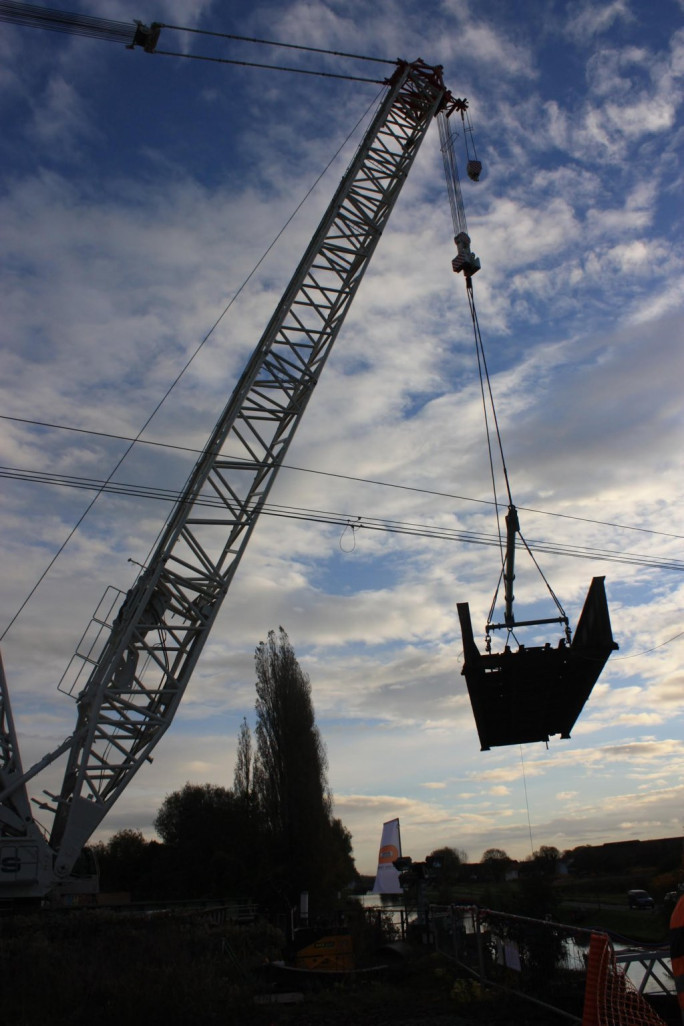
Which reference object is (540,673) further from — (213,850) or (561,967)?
(213,850)

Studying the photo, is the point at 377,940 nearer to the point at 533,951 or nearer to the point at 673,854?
the point at 533,951

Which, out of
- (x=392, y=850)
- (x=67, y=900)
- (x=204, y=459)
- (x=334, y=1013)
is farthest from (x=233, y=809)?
(x=334, y=1013)

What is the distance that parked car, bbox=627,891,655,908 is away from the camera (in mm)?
43781

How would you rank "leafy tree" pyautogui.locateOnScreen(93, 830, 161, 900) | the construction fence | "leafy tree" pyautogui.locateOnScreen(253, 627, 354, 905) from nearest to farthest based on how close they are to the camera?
the construction fence, "leafy tree" pyautogui.locateOnScreen(253, 627, 354, 905), "leafy tree" pyautogui.locateOnScreen(93, 830, 161, 900)

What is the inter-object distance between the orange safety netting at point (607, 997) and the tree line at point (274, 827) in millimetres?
30125

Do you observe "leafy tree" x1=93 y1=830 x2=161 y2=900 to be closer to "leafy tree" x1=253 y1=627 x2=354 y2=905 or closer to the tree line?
the tree line

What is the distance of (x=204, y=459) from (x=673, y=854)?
50554mm

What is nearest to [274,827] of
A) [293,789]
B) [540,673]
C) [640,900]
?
[293,789]

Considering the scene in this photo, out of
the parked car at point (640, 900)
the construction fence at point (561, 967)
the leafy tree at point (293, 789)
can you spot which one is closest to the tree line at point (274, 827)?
the leafy tree at point (293, 789)

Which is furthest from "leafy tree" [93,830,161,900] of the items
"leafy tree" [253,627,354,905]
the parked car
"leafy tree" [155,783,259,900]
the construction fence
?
the construction fence

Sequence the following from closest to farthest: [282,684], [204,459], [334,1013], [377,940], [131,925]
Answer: [334,1013]
[131,925]
[377,940]
[204,459]
[282,684]

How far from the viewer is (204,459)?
2061 cm

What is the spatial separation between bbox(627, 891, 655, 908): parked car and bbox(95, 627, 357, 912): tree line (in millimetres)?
16067

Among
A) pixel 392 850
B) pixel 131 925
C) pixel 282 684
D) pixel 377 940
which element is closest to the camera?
pixel 131 925
